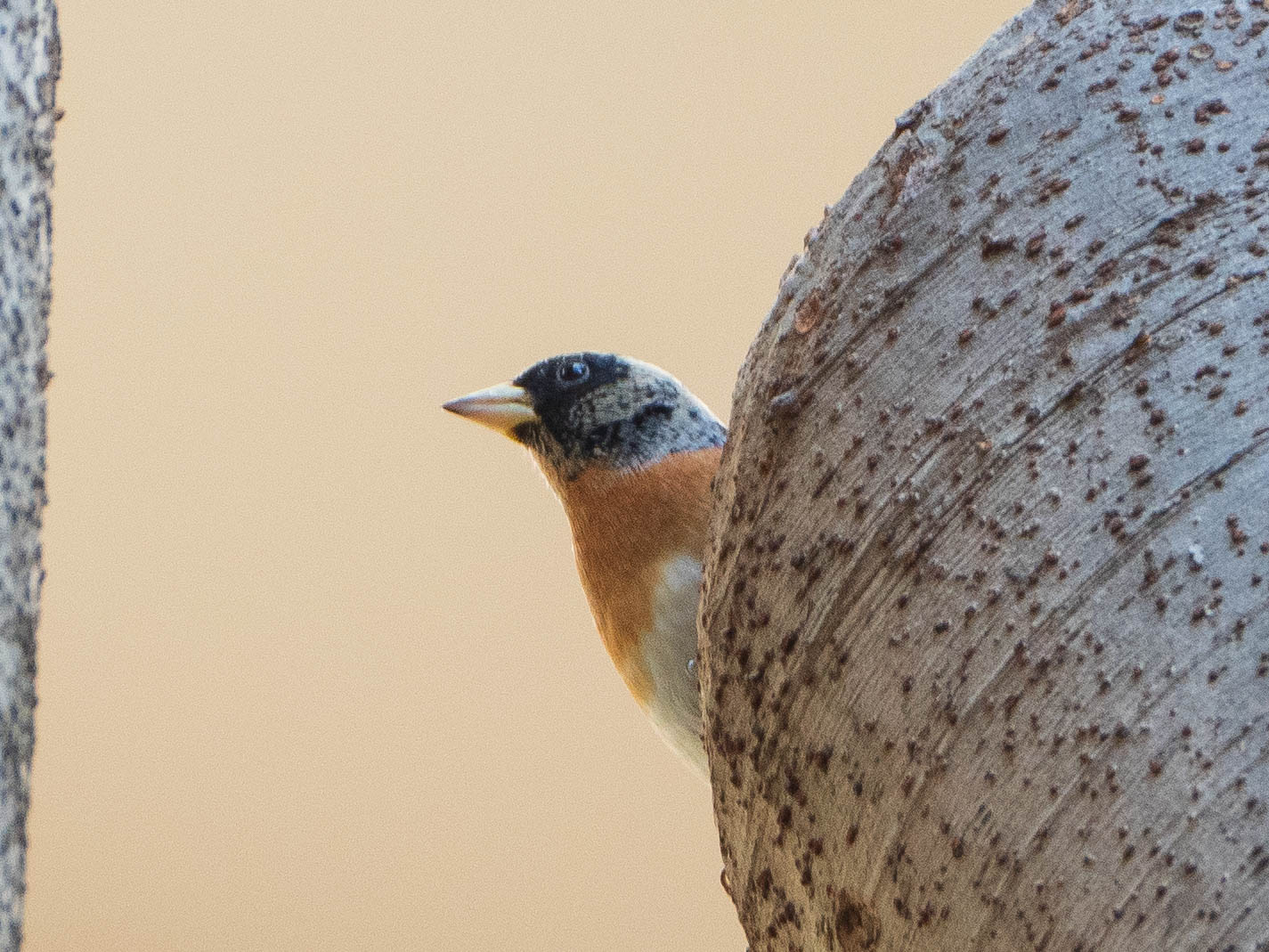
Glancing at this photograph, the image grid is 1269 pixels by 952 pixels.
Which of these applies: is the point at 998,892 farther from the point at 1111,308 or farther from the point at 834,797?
the point at 1111,308

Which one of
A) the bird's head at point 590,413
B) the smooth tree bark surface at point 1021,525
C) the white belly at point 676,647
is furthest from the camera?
the bird's head at point 590,413

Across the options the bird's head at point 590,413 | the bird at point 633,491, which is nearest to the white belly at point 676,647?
the bird at point 633,491

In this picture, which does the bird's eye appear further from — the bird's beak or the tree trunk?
the tree trunk

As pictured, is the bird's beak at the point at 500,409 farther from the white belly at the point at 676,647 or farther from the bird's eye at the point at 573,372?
the white belly at the point at 676,647

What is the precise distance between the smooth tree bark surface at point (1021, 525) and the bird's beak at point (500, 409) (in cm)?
35

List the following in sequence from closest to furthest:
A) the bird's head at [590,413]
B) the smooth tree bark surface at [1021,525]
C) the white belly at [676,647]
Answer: the smooth tree bark surface at [1021,525] < the white belly at [676,647] < the bird's head at [590,413]

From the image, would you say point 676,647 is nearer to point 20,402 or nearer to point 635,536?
point 635,536

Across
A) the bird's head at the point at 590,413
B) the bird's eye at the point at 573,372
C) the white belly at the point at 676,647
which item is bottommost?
the white belly at the point at 676,647

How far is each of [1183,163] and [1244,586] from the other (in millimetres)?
173

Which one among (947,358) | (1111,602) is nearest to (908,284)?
(947,358)

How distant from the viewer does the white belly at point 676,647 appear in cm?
74

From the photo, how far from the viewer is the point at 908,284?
50cm

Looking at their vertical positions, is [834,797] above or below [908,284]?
below

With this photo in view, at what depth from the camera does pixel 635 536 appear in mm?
780
